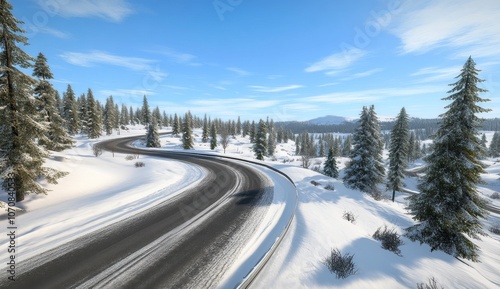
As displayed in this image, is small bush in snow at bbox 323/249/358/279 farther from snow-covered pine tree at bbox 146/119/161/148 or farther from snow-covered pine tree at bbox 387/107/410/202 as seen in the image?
snow-covered pine tree at bbox 146/119/161/148

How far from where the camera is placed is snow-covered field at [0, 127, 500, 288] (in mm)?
5484

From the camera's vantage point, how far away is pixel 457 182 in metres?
11.4

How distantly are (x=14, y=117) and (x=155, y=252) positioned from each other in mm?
9891

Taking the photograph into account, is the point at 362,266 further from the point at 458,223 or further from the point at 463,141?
the point at 463,141

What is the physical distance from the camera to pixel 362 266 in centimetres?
582

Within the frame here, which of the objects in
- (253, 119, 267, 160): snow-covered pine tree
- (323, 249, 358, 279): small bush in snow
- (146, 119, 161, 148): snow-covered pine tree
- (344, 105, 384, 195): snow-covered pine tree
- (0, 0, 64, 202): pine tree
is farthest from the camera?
(146, 119, 161, 148): snow-covered pine tree

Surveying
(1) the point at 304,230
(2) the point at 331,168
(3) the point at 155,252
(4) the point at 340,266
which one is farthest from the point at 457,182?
(2) the point at 331,168

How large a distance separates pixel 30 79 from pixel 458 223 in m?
23.1

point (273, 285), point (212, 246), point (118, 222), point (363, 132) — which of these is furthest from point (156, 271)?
point (363, 132)

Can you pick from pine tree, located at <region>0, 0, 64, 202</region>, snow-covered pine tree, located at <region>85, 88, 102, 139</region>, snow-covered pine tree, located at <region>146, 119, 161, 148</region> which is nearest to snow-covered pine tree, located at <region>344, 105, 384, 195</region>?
pine tree, located at <region>0, 0, 64, 202</region>

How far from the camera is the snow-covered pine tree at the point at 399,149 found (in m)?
30.0

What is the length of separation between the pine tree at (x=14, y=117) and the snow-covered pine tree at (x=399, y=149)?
37145 mm

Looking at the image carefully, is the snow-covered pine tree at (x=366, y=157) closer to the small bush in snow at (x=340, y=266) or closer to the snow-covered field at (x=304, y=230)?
the snow-covered field at (x=304, y=230)

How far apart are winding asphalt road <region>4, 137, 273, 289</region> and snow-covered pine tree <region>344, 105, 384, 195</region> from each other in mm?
20243
